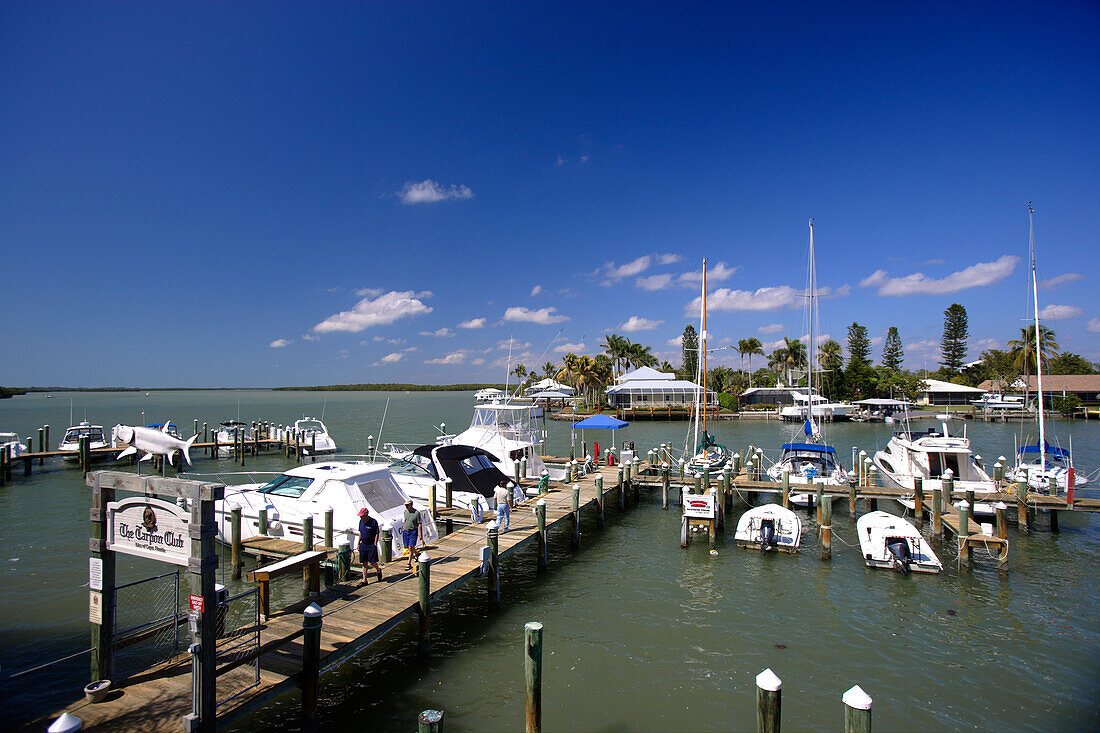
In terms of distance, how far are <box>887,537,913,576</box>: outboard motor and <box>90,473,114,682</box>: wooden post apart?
18323 millimetres

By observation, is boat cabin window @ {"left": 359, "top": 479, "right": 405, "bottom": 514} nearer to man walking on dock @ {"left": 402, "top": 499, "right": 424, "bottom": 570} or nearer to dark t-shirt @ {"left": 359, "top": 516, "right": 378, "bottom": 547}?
man walking on dock @ {"left": 402, "top": 499, "right": 424, "bottom": 570}

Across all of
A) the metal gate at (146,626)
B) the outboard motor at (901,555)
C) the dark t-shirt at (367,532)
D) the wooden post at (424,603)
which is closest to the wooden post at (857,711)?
the wooden post at (424,603)

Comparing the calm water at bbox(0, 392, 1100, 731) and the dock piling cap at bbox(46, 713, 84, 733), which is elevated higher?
the dock piling cap at bbox(46, 713, 84, 733)

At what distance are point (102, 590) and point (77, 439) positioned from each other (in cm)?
4012

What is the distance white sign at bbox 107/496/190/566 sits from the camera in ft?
23.8

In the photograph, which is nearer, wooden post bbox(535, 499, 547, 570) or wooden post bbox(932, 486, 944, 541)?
wooden post bbox(535, 499, 547, 570)

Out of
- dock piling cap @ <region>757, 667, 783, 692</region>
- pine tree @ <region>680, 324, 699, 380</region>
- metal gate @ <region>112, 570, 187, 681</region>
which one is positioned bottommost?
metal gate @ <region>112, 570, 187, 681</region>

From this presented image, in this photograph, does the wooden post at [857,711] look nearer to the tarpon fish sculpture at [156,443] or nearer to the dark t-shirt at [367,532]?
the dark t-shirt at [367,532]

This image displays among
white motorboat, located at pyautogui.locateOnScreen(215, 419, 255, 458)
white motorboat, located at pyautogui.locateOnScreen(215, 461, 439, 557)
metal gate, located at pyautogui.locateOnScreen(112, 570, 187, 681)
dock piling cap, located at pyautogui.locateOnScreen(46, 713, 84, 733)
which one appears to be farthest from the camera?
white motorboat, located at pyautogui.locateOnScreen(215, 419, 255, 458)

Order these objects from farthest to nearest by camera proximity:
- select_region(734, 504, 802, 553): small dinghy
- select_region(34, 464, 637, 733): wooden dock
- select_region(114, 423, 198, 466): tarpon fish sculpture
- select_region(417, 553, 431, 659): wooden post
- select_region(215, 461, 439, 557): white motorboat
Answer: select_region(114, 423, 198, 466): tarpon fish sculpture
select_region(734, 504, 802, 553): small dinghy
select_region(215, 461, 439, 557): white motorboat
select_region(417, 553, 431, 659): wooden post
select_region(34, 464, 637, 733): wooden dock

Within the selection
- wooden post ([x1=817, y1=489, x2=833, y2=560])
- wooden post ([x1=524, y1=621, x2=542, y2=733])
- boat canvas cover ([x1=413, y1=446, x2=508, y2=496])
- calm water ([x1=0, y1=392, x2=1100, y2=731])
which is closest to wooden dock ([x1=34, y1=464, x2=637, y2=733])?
calm water ([x1=0, y1=392, x2=1100, y2=731])

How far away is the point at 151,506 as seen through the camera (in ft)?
24.6

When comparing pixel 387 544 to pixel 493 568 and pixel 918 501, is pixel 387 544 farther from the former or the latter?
pixel 918 501

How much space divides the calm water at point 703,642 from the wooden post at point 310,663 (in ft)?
3.50
